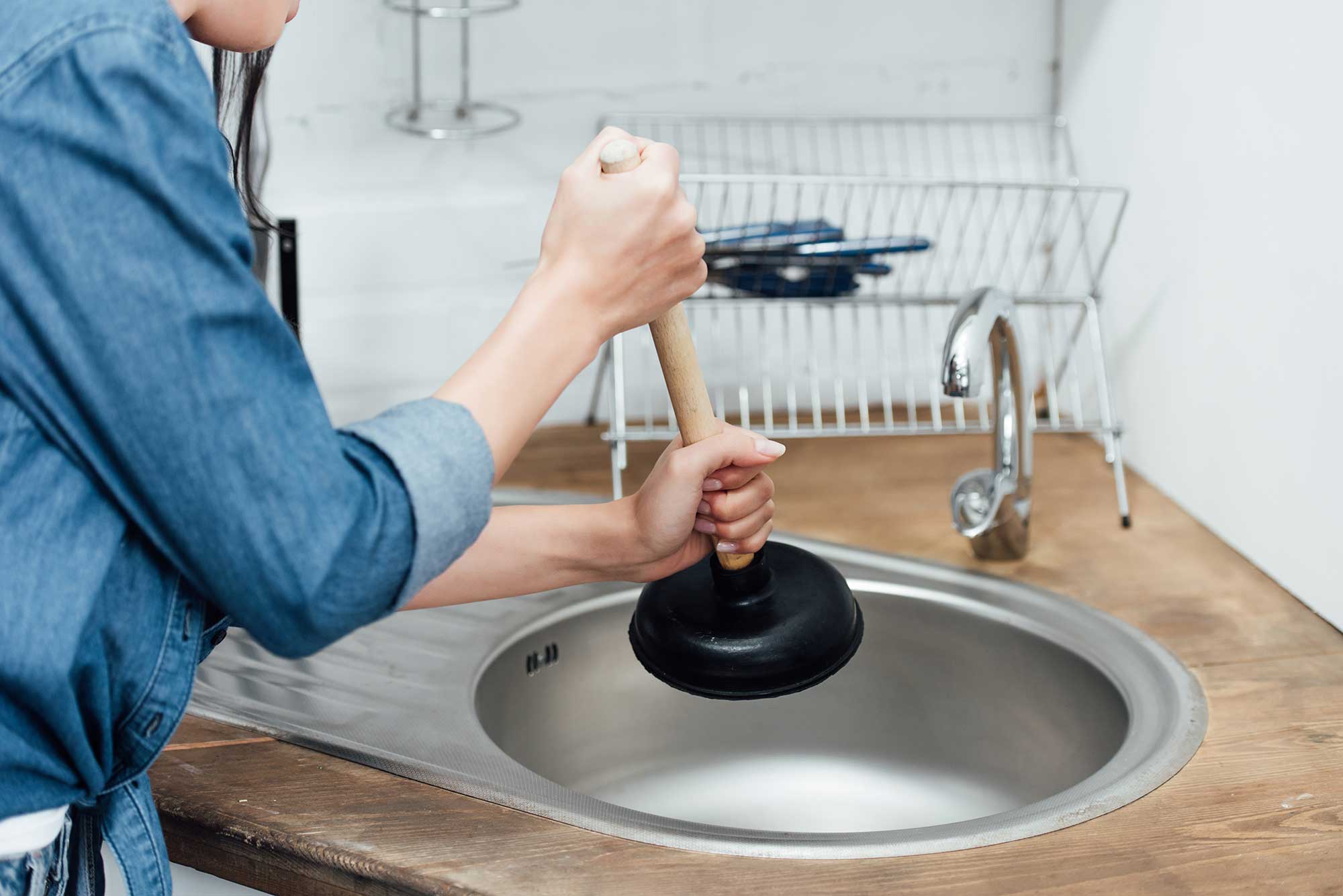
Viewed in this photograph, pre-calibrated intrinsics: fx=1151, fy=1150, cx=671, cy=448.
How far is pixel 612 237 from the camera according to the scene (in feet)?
1.66

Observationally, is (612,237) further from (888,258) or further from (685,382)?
(888,258)

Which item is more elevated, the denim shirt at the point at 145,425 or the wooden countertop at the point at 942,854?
the denim shirt at the point at 145,425

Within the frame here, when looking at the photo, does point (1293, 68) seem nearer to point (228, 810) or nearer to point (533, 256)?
point (533, 256)

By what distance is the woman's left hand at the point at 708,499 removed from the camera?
649 mm

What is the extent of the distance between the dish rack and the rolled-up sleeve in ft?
3.07

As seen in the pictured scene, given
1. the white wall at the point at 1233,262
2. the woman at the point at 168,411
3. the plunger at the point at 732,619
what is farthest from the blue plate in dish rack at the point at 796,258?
the woman at the point at 168,411

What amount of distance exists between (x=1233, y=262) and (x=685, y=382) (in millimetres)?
654

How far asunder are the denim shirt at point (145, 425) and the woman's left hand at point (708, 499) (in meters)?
0.21

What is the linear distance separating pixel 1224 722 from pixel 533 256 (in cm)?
92

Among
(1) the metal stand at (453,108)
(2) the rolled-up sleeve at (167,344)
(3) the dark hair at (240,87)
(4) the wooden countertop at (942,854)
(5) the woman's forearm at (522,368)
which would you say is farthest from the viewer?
(1) the metal stand at (453,108)

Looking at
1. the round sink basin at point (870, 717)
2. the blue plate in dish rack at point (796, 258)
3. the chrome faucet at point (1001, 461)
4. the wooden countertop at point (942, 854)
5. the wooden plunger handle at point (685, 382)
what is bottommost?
the round sink basin at point (870, 717)

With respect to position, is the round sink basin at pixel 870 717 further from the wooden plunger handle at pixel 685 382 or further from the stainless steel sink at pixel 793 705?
the wooden plunger handle at pixel 685 382

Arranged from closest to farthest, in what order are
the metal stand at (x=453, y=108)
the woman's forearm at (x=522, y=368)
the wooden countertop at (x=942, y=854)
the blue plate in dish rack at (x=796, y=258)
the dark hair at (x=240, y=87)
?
the woman's forearm at (x=522, y=368) < the wooden countertop at (x=942, y=854) < the dark hair at (x=240, y=87) < the blue plate in dish rack at (x=796, y=258) < the metal stand at (x=453, y=108)

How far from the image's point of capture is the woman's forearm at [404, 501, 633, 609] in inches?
27.4
